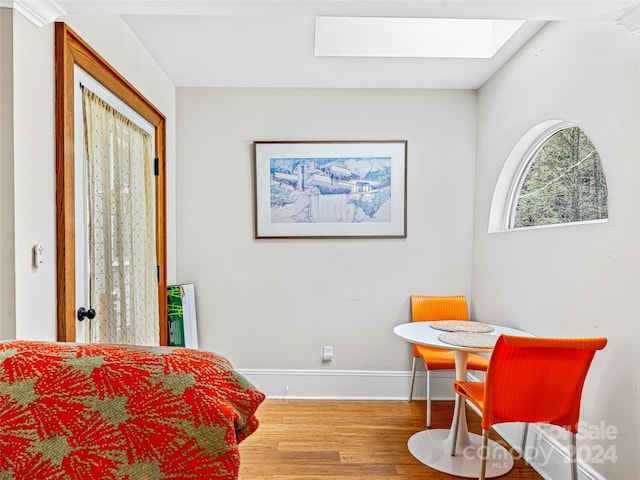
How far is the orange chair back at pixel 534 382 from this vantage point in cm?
174

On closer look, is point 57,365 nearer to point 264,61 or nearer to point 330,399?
point 264,61

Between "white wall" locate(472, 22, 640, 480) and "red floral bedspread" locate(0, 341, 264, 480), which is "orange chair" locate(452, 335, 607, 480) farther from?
"red floral bedspread" locate(0, 341, 264, 480)

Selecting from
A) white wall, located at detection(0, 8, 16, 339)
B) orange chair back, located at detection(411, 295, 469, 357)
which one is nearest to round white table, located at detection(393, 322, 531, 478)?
orange chair back, located at detection(411, 295, 469, 357)

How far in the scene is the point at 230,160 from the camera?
329cm

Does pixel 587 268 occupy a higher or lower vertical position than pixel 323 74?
lower

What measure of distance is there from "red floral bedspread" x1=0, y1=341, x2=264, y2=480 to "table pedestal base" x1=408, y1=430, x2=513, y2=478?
1854 mm

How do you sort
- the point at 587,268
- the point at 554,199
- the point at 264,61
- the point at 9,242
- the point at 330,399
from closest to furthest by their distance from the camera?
the point at 9,242 < the point at 587,268 < the point at 554,199 < the point at 264,61 < the point at 330,399

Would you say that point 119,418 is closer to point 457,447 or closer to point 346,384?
point 457,447

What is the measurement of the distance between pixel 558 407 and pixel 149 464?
175 centimetres

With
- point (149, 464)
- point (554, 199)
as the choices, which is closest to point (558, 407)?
point (554, 199)

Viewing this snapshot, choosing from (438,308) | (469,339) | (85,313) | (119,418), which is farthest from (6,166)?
(438,308)

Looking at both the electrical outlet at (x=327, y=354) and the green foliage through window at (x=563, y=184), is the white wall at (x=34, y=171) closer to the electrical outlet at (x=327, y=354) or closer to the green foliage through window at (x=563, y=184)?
the electrical outlet at (x=327, y=354)

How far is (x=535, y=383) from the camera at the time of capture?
1801 millimetres

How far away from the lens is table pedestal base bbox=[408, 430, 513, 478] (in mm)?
2252
